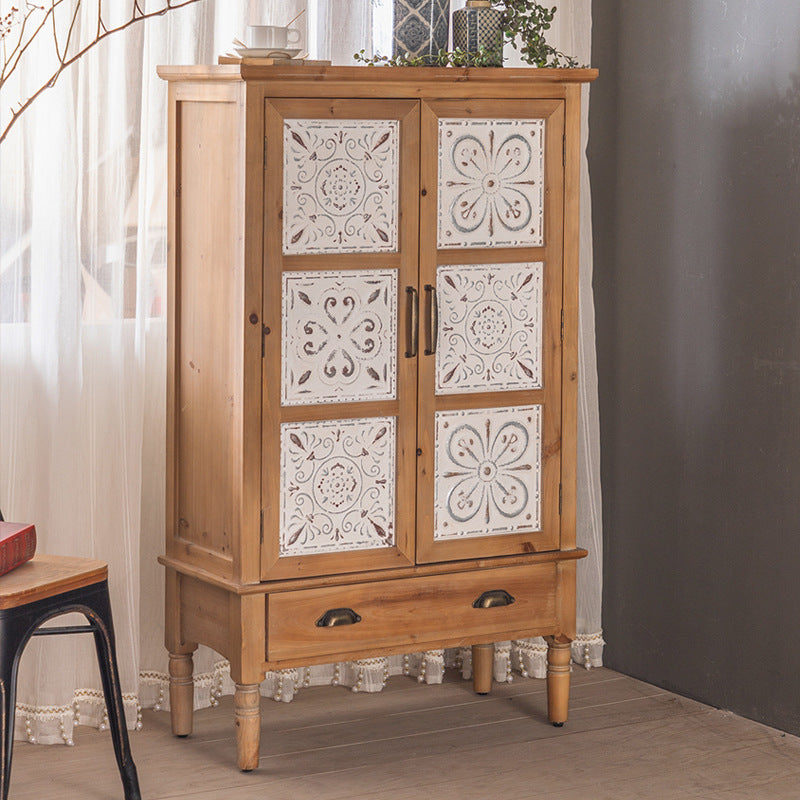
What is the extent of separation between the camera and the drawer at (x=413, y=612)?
2.86 meters

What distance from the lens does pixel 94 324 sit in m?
3.12

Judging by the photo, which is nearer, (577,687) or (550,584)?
(550,584)

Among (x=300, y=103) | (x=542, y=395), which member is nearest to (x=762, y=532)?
(x=542, y=395)

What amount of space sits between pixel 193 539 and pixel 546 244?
107 centimetres

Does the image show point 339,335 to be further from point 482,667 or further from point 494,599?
point 482,667

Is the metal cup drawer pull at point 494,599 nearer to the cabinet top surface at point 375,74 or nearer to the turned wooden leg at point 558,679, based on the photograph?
the turned wooden leg at point 558,679

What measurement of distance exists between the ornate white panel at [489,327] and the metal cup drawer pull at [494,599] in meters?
0.48

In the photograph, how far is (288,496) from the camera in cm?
284

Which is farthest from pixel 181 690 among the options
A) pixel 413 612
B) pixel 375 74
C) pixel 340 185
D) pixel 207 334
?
pixel 375 74

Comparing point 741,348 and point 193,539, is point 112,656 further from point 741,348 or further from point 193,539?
point 741,348

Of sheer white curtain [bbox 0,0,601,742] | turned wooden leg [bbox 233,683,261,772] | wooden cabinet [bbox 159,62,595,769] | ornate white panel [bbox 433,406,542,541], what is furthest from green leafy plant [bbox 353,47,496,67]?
turned wooden leg [bbox 233,683,261,772]

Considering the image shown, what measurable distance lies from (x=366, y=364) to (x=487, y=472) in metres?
0.40

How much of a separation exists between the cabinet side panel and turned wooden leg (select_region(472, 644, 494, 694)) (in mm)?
881

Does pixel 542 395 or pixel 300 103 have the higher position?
pixel 300 103
